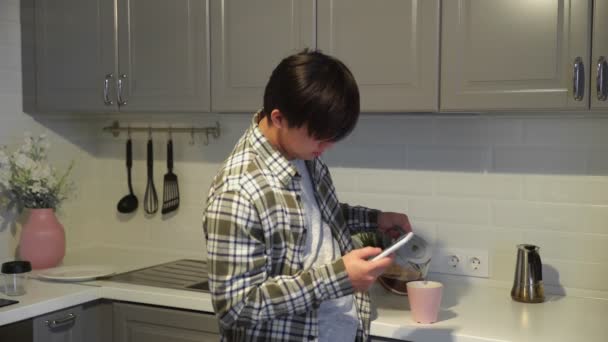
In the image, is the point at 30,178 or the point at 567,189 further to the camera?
the point at 30,178

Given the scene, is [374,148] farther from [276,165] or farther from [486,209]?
[276,165]

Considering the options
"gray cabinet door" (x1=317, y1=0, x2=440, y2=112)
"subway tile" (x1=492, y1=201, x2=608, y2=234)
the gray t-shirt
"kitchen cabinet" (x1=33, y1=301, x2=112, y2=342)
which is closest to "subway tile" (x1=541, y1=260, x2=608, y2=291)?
"subway tile" (x1=492, y1=201, x2=608, y2=234)

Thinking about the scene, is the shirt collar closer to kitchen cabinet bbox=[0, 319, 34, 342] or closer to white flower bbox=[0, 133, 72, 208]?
kitchen cabinet bbox=[0, 319, 34, 342]

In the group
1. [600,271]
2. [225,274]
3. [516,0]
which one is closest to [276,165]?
[225,274]

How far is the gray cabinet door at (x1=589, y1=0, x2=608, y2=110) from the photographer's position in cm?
196

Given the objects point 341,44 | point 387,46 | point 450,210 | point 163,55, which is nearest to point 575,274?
point 450,210

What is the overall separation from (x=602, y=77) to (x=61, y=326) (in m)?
1.82

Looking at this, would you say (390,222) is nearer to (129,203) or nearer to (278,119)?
(278,119)

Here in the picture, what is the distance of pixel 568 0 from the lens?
1.99m

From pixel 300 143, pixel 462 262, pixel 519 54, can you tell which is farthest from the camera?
pixel 462 262

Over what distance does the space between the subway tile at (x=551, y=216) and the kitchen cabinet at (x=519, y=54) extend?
47 cm

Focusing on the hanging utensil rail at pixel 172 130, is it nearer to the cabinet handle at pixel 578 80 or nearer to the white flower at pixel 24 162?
the white flower at pixel 24 162

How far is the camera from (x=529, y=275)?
2279 millimetres

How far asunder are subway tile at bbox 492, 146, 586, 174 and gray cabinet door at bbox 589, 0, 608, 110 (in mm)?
381
